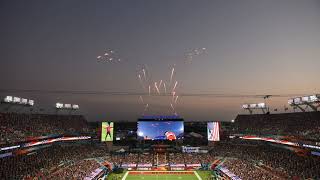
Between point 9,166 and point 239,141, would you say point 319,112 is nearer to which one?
point 239,141

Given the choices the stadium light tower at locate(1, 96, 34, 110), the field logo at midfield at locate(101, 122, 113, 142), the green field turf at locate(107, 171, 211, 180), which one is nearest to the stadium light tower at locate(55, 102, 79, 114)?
the stadium light tower at locate(1, 96, 34, 110)

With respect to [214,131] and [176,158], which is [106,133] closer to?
[176,158]

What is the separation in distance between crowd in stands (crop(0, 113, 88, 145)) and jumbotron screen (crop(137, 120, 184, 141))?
18595 mm

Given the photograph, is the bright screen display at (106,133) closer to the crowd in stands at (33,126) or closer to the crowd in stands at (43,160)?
the crowd in stands at (43,160)

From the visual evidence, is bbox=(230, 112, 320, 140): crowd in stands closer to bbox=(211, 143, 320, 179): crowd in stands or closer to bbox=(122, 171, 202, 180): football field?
bbox=(211, 143, 320, 179): crowd in stands

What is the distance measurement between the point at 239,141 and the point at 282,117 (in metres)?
13.6

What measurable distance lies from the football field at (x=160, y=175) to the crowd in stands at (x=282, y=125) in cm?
2005

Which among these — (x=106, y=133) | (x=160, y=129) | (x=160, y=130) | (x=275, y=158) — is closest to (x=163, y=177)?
(x=160, y=130)

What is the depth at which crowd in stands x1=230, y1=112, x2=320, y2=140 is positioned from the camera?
55425 millimetres

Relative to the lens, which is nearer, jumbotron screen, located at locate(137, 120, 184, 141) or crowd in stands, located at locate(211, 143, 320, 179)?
crowd in stands, located at locate(211, 143, 320, 179)

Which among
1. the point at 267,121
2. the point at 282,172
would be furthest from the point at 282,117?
the point at 282,172

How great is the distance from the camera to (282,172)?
158 ft

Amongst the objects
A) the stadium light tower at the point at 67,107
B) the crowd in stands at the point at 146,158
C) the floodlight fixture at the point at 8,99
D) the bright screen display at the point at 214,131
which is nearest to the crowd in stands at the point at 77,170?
the crowd in stands at the point at 146,158

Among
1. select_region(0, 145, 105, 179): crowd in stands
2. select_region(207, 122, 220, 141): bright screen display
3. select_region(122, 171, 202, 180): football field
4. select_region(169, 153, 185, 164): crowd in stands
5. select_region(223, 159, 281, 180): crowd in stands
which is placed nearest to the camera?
select_region(0, 145, 105, 179): crowd in stands
